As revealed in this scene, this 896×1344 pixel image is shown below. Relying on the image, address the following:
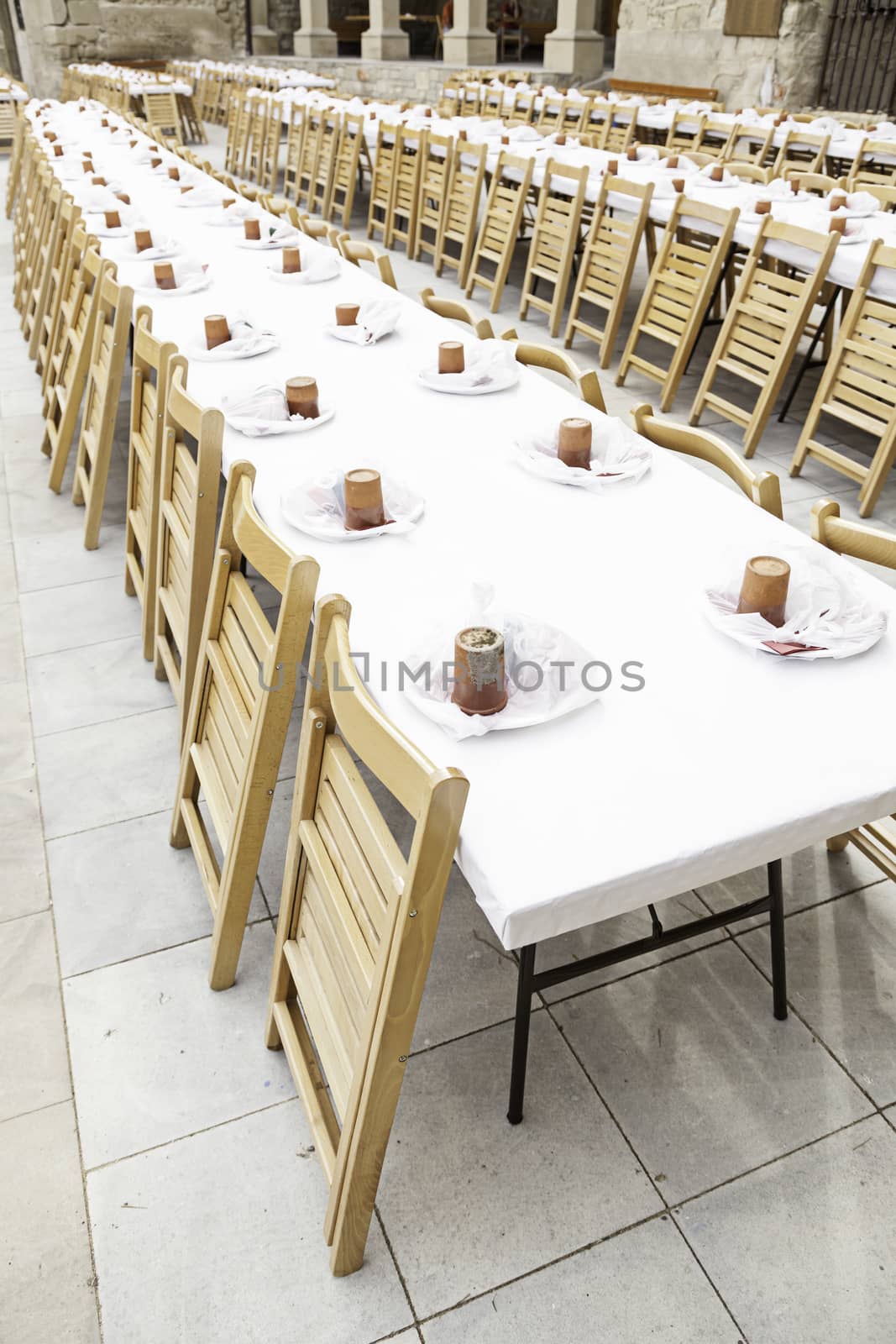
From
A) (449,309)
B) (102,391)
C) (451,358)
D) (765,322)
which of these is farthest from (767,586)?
(765,322)

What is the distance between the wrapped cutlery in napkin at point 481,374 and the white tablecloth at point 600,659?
0.11 feet

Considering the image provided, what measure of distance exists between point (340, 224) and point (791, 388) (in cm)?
439

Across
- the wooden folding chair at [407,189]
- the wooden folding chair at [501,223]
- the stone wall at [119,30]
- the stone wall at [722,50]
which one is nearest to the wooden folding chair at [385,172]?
the wooden folding chair at [407,189]

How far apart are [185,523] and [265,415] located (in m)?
0.29

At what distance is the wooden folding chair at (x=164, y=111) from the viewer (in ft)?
34.7

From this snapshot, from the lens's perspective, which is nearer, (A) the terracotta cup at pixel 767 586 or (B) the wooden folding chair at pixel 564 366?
(A) the terracotta cup at pixel 767 586

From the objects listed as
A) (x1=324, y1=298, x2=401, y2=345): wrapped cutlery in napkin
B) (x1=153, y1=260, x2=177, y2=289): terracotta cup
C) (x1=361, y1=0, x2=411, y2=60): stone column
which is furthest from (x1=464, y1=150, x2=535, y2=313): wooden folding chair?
(x1=361, y1=0, x2=411, y2=60): stone column

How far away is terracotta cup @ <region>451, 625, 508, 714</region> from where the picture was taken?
3.79 feet

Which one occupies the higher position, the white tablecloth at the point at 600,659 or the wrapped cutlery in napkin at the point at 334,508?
the wrapped cutlery in napkin at the point at 334,508

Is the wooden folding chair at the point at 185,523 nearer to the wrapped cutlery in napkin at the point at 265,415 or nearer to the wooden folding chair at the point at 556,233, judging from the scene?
the wrapped cutlery in napkin at the point at 265,415

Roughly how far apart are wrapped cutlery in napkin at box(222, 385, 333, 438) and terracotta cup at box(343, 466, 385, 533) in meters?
0.44

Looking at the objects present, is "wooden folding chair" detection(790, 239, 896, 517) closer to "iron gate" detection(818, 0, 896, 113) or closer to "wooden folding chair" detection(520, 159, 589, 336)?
"wooden folding chair" detection(520, 159, 589, 336)

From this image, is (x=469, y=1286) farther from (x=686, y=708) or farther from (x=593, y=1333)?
(x=686, y=708)

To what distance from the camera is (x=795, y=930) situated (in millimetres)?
1749
